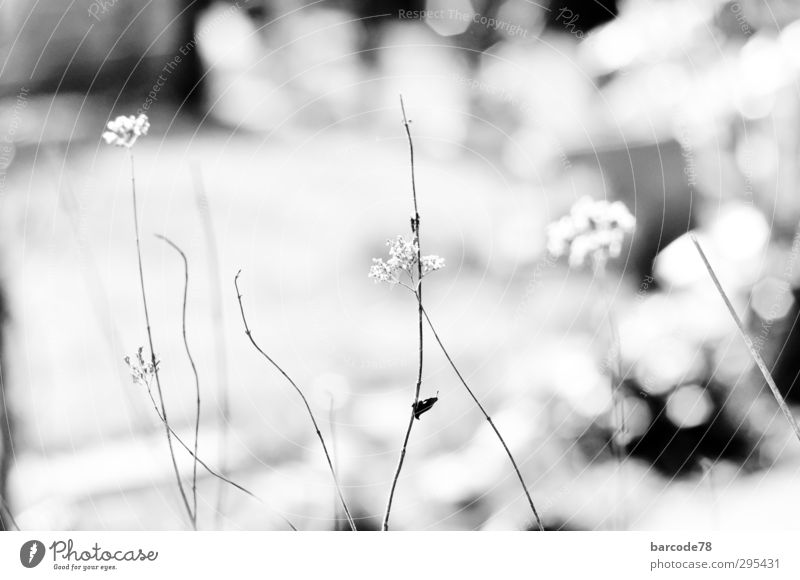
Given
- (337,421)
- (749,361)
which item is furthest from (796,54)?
(337,421)

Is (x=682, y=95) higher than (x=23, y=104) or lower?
lower

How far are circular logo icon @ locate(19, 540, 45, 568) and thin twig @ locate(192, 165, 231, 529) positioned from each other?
0.18 m

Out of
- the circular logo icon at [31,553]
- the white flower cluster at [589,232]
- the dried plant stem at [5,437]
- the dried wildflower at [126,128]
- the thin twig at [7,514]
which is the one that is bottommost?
the circular logo icon at [31,553]

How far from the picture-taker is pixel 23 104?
0.60m

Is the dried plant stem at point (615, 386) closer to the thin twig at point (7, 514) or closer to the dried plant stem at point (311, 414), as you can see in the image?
the dried plant stem at point (311, 414)

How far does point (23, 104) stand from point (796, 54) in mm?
868

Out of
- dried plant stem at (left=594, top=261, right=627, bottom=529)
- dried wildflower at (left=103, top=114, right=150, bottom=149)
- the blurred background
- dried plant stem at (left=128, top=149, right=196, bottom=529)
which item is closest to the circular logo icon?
the blurred background

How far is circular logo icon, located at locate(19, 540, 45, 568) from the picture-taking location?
0.54 m

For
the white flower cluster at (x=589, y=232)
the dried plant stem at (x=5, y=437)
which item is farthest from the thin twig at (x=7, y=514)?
the white flower cluster at (x=589, y=232)

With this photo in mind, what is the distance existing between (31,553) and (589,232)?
Result: 0.67m

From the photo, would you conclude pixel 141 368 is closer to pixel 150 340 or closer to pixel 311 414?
pixel 150 340

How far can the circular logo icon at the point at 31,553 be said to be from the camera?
0.54 m

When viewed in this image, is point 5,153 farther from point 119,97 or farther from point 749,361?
point 749,361

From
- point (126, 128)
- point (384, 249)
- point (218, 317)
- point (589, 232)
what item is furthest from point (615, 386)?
point (126, 128)
